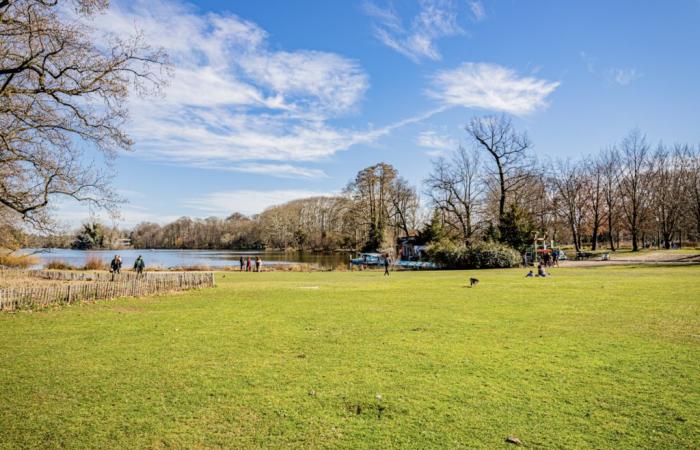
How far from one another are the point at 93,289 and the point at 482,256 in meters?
34.9

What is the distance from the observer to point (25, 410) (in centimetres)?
652

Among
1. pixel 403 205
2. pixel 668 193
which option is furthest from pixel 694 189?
pixel 403 205

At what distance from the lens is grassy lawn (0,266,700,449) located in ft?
18.7

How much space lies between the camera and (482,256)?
43.8 m

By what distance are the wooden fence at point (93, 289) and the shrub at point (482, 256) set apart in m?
27.2

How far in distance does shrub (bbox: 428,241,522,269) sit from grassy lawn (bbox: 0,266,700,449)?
29.3 m

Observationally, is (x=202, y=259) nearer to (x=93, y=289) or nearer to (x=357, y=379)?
(x=93, y=289)

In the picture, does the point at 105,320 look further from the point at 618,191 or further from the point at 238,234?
the point at 238,234

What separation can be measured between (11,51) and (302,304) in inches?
530

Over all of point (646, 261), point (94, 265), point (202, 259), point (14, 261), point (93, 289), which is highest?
point (14, 261)

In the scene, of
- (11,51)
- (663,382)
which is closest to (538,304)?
(663,382)

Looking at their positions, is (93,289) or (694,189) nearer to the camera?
(93,289)

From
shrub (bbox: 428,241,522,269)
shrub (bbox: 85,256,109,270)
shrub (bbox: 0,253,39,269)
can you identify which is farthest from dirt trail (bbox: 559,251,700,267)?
shrub (bbox: 0,253,39,269)

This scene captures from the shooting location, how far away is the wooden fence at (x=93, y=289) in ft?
54.5
